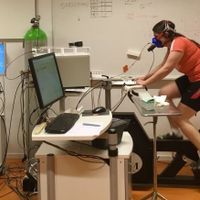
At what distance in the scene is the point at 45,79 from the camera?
98.4 inches

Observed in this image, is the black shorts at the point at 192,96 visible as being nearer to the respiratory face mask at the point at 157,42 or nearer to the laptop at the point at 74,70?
the respiratory face mask at the point at 157,42

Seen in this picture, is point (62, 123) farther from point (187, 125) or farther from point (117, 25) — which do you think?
point (117, 25)

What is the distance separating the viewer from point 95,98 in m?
4.27

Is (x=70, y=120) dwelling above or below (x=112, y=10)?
below

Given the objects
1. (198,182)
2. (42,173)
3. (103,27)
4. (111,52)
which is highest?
(103,27)

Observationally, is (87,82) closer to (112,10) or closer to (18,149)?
(112,10)

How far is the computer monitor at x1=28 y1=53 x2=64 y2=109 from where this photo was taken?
7.68ft

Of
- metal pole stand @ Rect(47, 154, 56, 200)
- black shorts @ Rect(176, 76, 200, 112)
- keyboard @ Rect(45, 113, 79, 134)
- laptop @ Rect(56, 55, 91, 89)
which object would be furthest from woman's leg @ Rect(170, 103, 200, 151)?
metal pole stand @ Rect(47, 154, 56, 200)

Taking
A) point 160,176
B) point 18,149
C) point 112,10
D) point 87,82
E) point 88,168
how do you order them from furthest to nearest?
1. point 18,149
2. point 112,10
3. point 160,176
4. point 87,82
5. point 88,168

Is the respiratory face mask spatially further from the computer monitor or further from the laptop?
the computer monitor

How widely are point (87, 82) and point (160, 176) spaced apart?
1.11 meters

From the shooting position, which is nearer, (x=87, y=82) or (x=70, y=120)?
(x=70, y=120)

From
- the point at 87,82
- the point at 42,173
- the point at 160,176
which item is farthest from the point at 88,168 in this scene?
the point at 160,176

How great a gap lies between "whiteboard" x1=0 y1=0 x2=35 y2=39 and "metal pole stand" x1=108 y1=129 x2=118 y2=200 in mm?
2256
